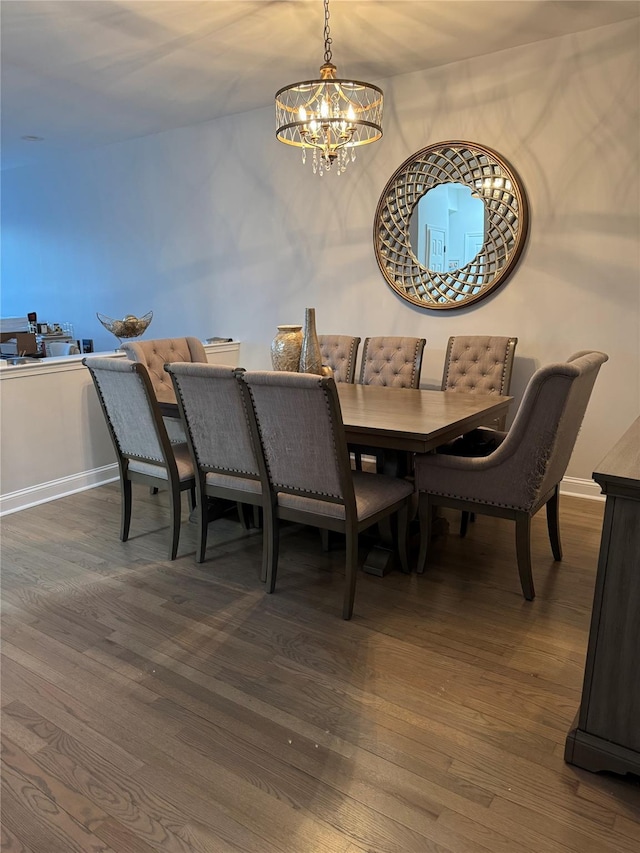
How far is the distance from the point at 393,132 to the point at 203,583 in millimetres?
3230

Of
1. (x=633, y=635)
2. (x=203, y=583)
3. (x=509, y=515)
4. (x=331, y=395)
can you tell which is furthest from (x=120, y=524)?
(x=633, y=635)

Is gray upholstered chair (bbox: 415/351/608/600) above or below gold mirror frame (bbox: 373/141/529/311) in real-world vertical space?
below

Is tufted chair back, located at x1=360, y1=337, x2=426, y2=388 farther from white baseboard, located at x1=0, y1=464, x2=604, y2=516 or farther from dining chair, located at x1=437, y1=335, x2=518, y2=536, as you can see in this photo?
white baseboard, located at x1=0, y1=464, x2=604, y2=516

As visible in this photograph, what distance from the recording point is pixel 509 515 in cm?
236

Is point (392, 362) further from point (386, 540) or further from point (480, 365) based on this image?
point (386, 540)

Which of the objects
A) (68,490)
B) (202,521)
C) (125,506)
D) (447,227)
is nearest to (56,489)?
(68,490)

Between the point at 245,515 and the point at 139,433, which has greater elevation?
the point at 139,433

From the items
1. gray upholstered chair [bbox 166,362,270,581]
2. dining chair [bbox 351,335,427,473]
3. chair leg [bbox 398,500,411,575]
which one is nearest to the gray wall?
dining chair [bbox 351,335,427,473]

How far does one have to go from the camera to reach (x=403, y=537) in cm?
263

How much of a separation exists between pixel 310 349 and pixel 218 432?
813 mm

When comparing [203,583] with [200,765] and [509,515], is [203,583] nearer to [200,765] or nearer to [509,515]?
[200,765]

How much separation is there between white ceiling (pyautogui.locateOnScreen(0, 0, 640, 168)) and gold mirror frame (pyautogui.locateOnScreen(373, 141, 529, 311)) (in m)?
0.61

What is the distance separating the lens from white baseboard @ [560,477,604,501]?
11.8ft

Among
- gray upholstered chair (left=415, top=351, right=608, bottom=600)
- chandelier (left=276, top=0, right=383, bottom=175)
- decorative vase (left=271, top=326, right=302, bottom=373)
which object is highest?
chandelier (left=276, top=0, right=383, bottom=175)
